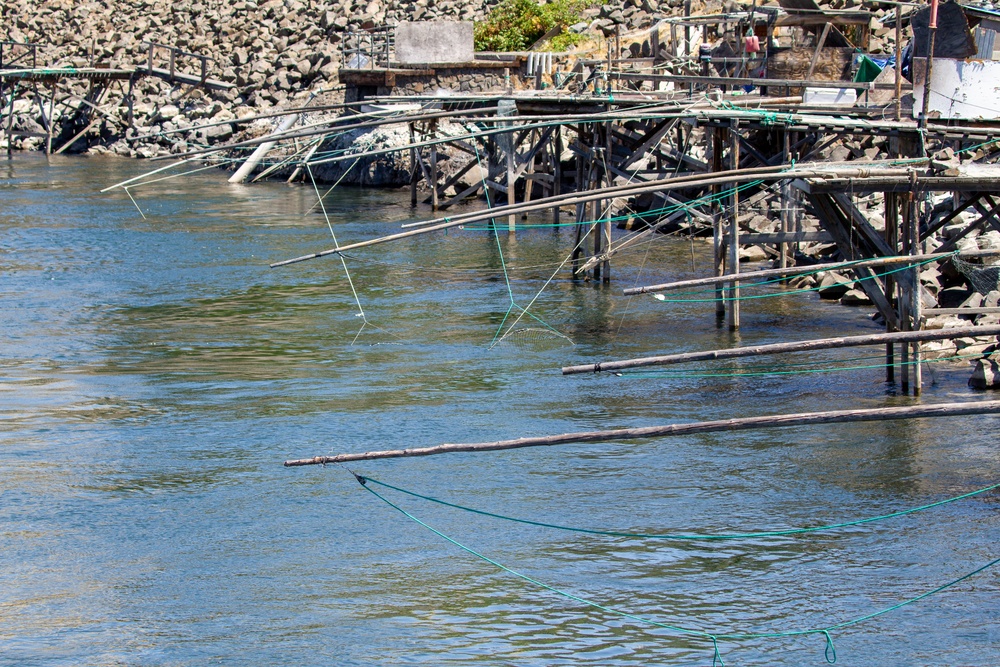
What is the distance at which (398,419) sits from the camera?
1271cm

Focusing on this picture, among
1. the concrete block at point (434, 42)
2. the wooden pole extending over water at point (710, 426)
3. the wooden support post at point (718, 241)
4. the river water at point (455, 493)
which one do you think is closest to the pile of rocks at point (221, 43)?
the concrete block at point (434, 42)

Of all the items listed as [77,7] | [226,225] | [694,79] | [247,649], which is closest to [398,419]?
[247,649]

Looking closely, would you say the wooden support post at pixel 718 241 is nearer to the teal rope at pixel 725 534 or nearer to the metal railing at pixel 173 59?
the teal rope at pixel 725 534

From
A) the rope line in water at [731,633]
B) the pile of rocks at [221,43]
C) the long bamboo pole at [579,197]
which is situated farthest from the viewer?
the pile of rocks at [221,43]

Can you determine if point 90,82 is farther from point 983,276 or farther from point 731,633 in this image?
point 731,633

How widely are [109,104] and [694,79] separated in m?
37.4

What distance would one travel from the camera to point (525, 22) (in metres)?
40.3

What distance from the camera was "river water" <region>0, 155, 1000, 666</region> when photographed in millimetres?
8234

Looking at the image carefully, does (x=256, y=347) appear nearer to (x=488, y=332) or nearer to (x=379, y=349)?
(x=379, y=349)

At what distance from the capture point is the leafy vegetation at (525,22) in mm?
39812

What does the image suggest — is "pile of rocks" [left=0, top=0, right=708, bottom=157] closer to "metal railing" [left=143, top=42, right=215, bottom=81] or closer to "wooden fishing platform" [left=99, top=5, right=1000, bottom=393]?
"metal railing" [left=143, top=42, right=215, bottom=81]

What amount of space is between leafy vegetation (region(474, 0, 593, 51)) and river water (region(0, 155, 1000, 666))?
73.8 feet

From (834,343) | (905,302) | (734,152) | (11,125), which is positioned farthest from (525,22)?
(834,343)

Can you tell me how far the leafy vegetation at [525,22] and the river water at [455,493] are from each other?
73.8 feet
